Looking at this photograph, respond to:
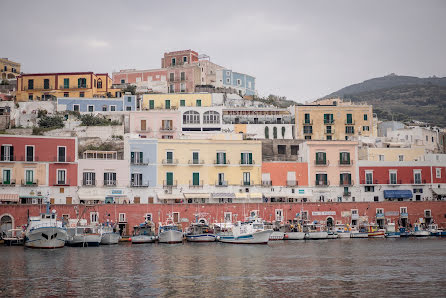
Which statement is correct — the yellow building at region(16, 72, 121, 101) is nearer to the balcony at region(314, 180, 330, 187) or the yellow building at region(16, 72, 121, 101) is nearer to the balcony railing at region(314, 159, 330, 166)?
the balcony railing at region(314, 159, 330, 166)

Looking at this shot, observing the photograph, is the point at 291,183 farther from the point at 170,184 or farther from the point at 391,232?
the point at 170,184

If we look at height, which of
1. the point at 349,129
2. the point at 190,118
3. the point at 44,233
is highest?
the point at 190,118

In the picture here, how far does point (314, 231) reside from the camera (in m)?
66.7

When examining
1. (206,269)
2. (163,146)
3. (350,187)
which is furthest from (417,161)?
(206,269)

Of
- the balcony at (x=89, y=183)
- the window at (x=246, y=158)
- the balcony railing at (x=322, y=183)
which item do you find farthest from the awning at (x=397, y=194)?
the balcony at (x=89, y=183)

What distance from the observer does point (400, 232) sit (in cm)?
6862

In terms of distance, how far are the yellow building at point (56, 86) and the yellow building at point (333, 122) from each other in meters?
29.6

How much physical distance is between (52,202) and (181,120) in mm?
22237

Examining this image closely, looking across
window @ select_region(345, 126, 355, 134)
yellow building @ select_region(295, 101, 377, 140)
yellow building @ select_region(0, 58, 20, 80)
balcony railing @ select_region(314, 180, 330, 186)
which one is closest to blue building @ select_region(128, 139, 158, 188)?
balcony railing @ select_region(314, 180, 330, 186)

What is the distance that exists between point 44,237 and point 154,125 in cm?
2790

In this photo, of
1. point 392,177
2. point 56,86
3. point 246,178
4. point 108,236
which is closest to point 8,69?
point 56,86

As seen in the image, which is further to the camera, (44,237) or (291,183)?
(291,183)

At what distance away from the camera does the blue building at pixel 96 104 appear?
85.6 metres

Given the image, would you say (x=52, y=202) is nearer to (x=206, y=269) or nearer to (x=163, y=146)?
(x=163, y=146)
